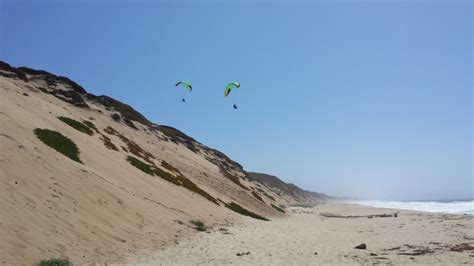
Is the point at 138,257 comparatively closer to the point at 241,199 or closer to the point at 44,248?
the point at 44,248

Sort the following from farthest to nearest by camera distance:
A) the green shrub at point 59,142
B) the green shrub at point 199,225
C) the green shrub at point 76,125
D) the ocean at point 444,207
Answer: the ocean at point 444,207 < the green shrub at point 76,125 < the green shrub at point 59,142 < the green shrub at point 199,225

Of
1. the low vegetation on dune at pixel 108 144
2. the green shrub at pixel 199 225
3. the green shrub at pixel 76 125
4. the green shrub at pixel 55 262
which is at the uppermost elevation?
the green shrub at pixel 76 125

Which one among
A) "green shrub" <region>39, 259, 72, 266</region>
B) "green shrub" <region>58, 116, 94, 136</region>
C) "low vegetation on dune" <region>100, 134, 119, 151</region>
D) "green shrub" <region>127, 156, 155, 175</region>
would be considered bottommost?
"green shrub" <region>39, 259, 72, 266</region>

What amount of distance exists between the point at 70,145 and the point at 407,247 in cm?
2271

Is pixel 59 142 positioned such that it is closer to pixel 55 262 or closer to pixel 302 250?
pixel 55 262

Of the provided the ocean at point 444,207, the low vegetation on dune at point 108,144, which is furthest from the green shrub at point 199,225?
the ocean at point 444,207

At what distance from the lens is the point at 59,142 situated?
85.4ft

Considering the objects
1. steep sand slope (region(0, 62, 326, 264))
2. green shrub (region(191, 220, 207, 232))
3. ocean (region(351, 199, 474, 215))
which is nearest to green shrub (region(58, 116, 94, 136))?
steep sand slope (region(0, 62, 326, 264))

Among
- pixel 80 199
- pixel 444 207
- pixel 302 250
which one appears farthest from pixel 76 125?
pixel 444 207

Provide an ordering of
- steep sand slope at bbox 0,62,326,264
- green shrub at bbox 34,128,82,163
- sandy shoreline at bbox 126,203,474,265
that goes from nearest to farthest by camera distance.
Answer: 1. steep sand slope at bbox 0,62,326,264
2. sandy shoreline at bbox 126,203,474,265
3. green shrub at bbox 34,128,82,163

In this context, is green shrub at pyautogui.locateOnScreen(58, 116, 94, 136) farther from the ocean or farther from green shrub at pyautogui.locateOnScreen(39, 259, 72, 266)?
the ocean

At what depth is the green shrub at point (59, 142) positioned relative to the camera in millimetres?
24734

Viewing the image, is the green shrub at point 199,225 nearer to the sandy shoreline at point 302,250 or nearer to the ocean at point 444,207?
the sandy shoreline at point 302,250

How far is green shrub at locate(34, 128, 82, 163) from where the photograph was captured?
24734mm
